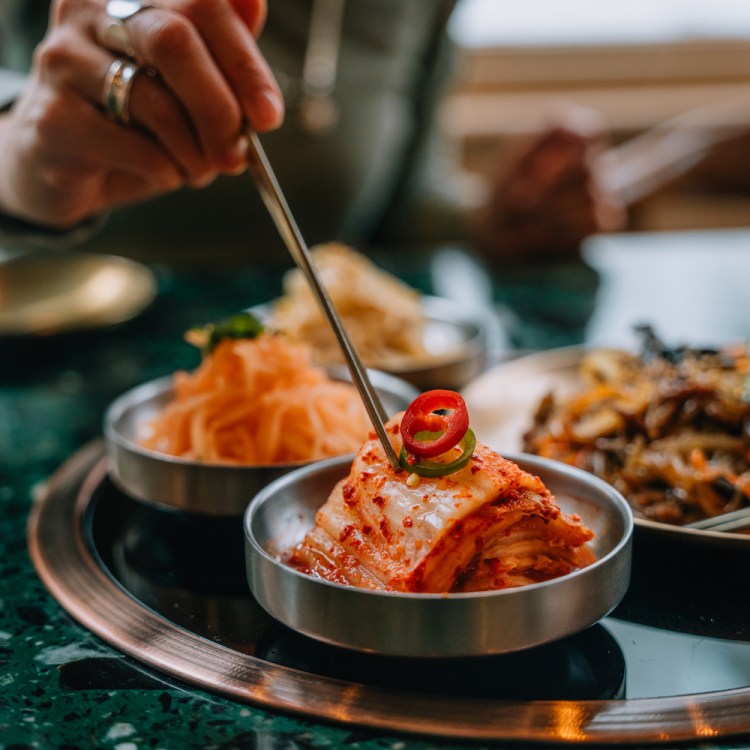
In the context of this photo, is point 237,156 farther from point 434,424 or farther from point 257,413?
point 434,424

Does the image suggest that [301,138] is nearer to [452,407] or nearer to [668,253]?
[668,253]

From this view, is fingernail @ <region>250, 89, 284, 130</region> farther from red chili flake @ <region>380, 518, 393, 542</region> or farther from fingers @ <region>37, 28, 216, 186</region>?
red chili flake @ <region>380, 518, 393, 542</region>

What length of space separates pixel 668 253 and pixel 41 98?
2.54 metres

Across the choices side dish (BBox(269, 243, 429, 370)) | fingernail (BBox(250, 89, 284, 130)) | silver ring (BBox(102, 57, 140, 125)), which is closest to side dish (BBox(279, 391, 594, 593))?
fingernail (BBox(250, 89, 284, 130))

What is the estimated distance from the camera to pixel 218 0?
159 cm

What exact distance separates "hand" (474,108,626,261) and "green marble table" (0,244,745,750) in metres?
0.15

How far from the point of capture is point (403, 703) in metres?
1.06

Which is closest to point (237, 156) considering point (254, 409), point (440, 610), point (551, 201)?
point (254, 409)

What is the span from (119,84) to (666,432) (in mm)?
1131

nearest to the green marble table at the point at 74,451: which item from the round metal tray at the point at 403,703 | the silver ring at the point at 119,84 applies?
the round metal tray at the point at 403,703

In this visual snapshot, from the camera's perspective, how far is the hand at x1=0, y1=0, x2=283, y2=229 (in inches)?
62.6

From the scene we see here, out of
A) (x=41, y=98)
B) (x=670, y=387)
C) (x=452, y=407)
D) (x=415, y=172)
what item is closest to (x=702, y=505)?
(x=670, y=387)

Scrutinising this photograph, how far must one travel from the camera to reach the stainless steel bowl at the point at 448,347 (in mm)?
2117

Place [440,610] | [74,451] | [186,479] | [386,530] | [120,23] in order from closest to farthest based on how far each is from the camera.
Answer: [440,610] < [386,530] < [186,479] < [120,23] < [74,451]
